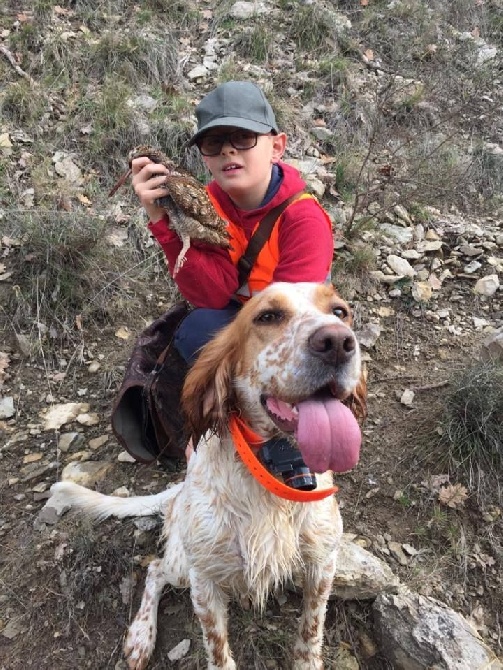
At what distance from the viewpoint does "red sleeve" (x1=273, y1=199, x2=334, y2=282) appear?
8.36ft

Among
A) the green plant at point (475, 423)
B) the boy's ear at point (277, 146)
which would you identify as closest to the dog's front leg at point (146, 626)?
the green plant at point (475, 423)

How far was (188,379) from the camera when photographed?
207 centimetres

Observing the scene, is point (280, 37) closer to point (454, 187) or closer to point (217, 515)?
point (454, 187)

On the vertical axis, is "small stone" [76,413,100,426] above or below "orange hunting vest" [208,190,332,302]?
below

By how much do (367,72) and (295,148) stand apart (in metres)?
1.88

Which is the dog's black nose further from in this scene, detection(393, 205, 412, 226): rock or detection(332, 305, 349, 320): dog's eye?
detection(393, 205, 412, 226): rock

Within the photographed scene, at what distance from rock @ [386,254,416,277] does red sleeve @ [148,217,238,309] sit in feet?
7.07

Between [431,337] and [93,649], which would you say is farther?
[431,337]

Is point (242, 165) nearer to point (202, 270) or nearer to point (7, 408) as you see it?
point (202, 270)

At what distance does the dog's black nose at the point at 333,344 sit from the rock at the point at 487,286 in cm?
316

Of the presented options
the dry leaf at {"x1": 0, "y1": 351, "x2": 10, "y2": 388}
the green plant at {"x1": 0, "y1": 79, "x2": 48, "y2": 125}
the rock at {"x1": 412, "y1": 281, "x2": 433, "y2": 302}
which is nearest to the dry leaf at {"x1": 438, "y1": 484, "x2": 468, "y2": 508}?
the rock at {"x1": 412, "y1": 281, "x2": 433, "y2": 302}

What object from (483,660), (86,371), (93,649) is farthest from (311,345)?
(86,371)

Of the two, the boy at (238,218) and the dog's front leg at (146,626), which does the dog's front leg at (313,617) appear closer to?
the dog's front leg at (146,626)

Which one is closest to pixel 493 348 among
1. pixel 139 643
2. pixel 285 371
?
pixel 285 371
